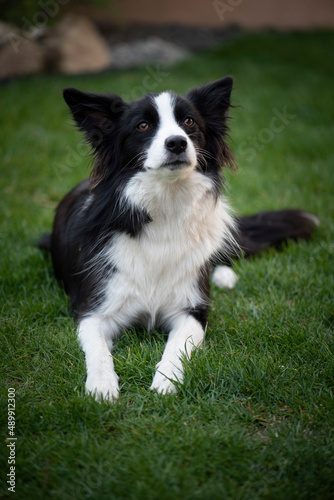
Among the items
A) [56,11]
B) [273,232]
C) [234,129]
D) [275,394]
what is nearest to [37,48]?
[56,11]

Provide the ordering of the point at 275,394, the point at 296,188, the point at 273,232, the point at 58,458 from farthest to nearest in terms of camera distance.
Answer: the point at 296,188 < the point at 273,232 < the point at 275,394 < the point at 58,458

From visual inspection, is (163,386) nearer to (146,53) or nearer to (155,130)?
(155,130)

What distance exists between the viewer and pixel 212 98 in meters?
3.12

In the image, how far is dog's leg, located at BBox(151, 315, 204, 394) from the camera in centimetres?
250

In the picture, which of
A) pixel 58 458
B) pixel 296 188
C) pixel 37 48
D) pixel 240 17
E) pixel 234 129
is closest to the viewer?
pixel 58 458

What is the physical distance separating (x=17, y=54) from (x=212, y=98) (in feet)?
24.2

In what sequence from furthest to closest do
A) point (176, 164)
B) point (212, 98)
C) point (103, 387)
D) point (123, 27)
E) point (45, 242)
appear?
point (123, 27) → point (45, 242) → point (212, 98) → point (176, 164) → point (103, 387)

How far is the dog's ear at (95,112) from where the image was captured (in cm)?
288

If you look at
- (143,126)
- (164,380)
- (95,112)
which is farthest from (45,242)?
(164,380)

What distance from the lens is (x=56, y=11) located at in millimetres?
10016

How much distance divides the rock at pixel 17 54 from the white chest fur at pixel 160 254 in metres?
7.49

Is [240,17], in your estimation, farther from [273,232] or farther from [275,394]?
[275,394]

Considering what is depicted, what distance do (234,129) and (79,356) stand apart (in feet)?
18.2

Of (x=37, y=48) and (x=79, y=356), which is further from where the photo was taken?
(x=37, y=48)
